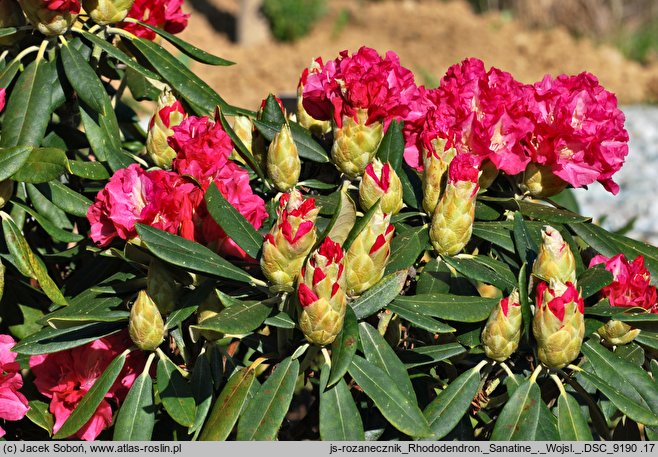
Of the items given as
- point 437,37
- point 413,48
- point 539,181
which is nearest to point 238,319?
point 539,181

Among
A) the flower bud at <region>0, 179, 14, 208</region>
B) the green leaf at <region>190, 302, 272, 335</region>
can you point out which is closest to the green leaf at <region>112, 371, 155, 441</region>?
the green leaf at <region>190, 302, 272, 335</region>

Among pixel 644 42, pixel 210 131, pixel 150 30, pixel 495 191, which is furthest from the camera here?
pixel 644 42

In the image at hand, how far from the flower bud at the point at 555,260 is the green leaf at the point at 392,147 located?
348mm

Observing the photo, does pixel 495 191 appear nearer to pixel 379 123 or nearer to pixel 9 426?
pixel 379 123

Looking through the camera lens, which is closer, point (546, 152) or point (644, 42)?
point (546, 152)

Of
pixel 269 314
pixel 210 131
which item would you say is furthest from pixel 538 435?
pixel 210 131

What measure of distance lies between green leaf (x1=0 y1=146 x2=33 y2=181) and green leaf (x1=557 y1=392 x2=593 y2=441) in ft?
3.23

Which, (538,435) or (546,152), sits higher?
(546,152)

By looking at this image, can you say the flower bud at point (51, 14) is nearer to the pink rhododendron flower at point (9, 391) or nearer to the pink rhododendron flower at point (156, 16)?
the pink rhododendron flower at point (156, 16)

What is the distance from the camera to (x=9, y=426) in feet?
6.16

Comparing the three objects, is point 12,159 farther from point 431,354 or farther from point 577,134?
point 577,134

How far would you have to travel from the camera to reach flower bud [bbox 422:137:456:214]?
161cm

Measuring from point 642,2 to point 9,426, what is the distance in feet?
31.5

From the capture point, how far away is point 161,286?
1518mm
